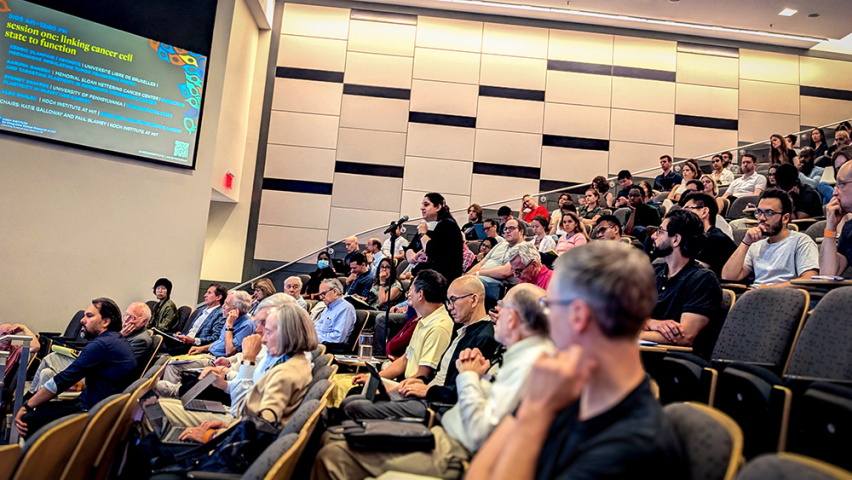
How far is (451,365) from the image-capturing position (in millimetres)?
2934

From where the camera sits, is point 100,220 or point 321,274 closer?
point 321,274

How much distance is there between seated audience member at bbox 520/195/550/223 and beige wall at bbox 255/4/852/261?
0.95 m

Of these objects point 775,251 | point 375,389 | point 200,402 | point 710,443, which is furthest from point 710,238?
point 200,402

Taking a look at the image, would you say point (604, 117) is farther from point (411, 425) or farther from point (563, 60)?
point (411, 425)

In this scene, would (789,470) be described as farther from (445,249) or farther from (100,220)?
(100,220)

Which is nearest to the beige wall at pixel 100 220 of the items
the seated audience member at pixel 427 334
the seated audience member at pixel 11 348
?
the seated audience member at pixel 11 348

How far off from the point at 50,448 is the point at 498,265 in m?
3.84

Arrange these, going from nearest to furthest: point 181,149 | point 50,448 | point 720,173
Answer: point 50,448 < point 181,149 < point 720,173

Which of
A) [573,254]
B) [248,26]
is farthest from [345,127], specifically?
[573,254]

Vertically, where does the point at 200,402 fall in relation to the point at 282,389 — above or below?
below

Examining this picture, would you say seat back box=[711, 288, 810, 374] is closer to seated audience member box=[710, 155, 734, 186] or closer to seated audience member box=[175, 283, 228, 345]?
seated audience member box=[175, 283, 228, 345]

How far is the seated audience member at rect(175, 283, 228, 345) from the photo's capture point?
5922 mm

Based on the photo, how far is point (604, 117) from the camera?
34.0ft

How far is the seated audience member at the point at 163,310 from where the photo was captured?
22.6ft
